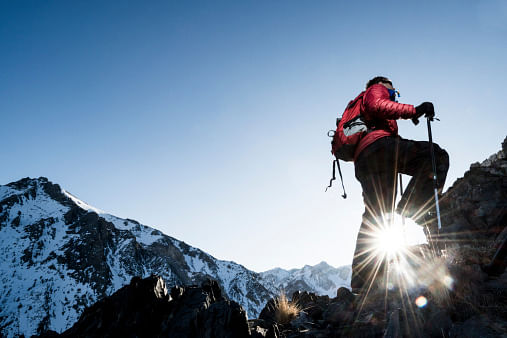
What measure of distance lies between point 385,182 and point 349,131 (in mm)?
1018

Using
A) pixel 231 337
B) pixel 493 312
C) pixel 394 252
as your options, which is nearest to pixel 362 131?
pixel 394 252

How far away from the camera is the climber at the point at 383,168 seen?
15.1ft

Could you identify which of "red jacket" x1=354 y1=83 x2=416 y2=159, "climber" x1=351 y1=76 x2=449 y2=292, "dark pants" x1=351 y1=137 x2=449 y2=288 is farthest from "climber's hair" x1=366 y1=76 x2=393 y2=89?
"dark pants" x1=351 y1=137 x2=449 y2=288

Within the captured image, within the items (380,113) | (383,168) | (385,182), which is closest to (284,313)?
(385,182)

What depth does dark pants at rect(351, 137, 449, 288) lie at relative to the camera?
4.69 meters

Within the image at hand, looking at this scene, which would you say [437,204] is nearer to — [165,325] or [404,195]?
[404,195]

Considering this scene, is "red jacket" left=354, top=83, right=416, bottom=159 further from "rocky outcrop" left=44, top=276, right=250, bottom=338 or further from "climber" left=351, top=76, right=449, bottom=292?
"rocky outcrop" left=44, top=276, right=250, bottom=338

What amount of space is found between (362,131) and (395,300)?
2.55m

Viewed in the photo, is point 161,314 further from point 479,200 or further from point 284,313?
point 479,200

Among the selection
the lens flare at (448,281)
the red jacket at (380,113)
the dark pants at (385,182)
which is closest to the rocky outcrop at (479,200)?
the dark pants at (385,182)

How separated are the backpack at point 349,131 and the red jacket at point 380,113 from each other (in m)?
0.10

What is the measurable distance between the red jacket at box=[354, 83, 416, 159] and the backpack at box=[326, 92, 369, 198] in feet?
0.32

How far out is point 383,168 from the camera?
4.85 metres

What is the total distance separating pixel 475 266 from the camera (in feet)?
13.9
